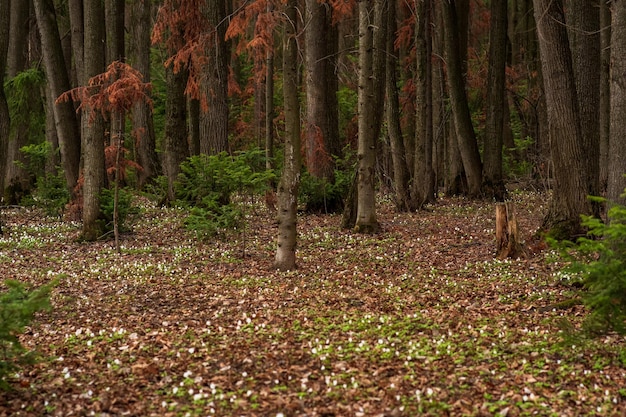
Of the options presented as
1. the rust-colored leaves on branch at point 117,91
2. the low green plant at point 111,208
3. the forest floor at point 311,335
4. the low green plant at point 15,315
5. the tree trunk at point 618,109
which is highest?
the rust-colored leaves on branch at point 117,91

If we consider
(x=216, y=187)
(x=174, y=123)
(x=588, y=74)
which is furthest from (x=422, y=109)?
(x=216, y=187)

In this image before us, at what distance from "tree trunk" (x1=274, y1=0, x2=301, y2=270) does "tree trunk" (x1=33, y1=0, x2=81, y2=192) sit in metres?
7.38

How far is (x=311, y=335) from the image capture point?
754cm

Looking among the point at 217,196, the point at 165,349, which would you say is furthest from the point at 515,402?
the point at 217,196

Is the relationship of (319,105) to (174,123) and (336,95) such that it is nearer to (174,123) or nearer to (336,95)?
(336,95)

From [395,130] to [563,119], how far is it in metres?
6.06

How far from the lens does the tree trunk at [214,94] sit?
16.5 m

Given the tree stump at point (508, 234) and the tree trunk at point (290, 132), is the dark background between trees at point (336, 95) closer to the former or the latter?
the tree trunk at point (290, 132)

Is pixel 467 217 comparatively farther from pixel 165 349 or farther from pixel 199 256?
pixel 165 349

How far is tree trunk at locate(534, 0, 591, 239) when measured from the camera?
1096 cm

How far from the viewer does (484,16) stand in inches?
982

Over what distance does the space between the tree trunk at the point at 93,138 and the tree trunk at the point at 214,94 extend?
3.13 meters

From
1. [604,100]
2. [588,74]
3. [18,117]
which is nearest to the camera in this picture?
[588,74]

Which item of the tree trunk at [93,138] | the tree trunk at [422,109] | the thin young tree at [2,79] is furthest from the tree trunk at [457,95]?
the thin young tree at [2,79]
